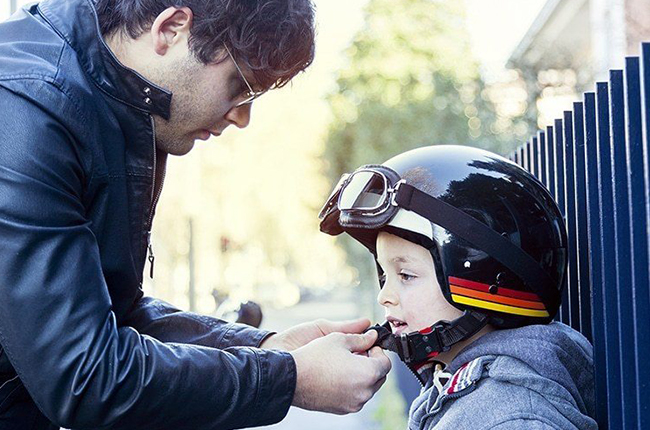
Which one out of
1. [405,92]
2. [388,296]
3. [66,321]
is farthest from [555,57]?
[66,321]

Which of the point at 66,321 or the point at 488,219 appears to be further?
the point at 488,219

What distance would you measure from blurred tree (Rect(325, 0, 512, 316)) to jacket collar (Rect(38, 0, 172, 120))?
13398mm

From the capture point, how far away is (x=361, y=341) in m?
3.08

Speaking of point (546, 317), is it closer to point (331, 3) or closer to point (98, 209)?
point (98, 209)

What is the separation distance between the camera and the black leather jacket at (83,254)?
2436 millimetres

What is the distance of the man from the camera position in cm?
245

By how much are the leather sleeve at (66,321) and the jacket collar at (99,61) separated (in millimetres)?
251

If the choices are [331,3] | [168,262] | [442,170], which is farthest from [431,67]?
[442,170]

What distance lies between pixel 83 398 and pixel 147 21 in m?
1.24

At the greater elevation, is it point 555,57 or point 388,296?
point 555,57

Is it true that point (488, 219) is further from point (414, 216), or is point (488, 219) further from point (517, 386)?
point (517, 386)

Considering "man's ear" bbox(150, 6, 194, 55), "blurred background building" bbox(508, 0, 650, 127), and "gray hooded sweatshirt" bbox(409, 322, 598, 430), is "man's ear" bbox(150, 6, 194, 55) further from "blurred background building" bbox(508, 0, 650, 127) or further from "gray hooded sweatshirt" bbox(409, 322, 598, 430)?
"blurred background building" bbox(508, 0, 650, 127)

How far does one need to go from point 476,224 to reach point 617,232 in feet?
1.74

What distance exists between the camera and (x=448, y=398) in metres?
2.82
